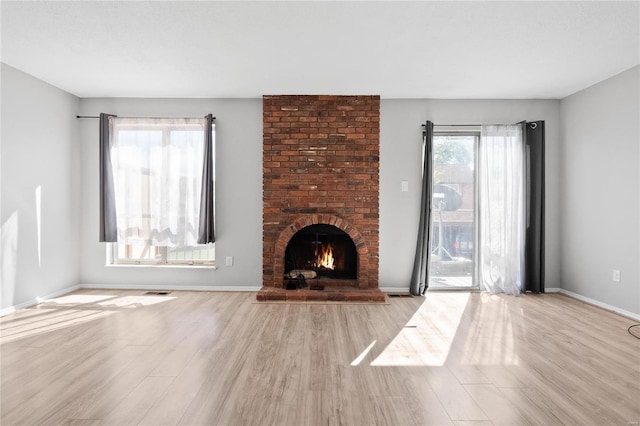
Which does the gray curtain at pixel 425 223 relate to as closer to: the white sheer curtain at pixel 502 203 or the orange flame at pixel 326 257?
the white sheer curtain at pixel 502 203

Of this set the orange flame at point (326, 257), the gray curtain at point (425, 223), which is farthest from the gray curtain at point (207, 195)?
the gray curtain at point (425, 223)

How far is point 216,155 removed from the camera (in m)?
4.76

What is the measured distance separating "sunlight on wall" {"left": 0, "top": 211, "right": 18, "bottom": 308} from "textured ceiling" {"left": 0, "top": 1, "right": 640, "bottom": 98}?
1.68 metres

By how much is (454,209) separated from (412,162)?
0.89m

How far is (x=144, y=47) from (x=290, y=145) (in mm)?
1954

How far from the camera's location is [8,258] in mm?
3717

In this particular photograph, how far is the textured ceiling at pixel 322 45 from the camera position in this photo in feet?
8.44

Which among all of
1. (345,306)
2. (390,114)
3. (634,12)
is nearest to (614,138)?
(634,12)

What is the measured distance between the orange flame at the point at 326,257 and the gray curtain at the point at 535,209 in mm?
2587

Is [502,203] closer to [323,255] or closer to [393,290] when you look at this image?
[393,290]

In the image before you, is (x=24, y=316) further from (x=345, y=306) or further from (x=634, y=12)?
(x=634, y=12)

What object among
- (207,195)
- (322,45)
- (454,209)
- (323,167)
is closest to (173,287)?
(207,195)

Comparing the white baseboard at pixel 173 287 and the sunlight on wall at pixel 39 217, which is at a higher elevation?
the sunlight on wall at pixel 39 217

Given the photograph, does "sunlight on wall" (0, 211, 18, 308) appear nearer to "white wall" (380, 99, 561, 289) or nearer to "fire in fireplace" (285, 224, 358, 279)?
"fire in fireplace" (285, 224, 358, 279)
